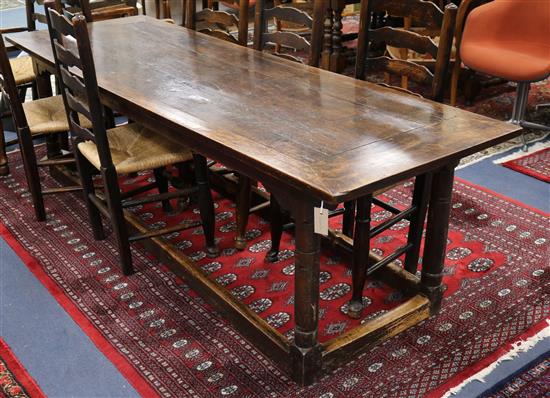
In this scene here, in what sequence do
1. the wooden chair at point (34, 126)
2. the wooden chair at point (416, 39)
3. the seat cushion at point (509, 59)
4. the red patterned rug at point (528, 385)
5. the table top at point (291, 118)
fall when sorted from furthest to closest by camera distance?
1. the seat cushion at point (509, 59)
2. the wooden chair at point (34, 126)
3. the wooden chair at point (416, 39)
4. the red patterned rug at point (528, 385)
5. the table top at point (291, 118)

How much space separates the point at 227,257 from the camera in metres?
2.80

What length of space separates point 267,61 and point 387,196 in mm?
1044

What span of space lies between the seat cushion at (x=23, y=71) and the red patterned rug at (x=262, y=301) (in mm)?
792

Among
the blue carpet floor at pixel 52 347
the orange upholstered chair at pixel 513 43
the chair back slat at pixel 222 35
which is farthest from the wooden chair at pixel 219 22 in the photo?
the orange upholstered chair at pixel 513 43

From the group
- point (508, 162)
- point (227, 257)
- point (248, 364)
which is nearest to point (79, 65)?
point (227, 257)

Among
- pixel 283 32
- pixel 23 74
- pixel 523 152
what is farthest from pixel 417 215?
pixel 23 74

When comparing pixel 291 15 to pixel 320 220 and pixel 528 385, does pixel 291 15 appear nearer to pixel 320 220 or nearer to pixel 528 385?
pixel 320 220

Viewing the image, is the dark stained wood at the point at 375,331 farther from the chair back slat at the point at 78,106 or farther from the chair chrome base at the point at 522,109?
the chair chrome base at the point at 522,109

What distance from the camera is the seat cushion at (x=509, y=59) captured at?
3.80 meters

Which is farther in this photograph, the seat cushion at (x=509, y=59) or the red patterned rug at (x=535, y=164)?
the seat cushion at (x=509, y=59)

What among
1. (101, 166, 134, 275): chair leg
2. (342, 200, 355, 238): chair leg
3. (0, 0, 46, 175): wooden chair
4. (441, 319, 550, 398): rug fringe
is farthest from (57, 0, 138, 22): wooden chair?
(441, 319, 550, 398): rug fringe

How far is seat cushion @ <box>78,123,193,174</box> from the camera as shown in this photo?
2557 millimetres

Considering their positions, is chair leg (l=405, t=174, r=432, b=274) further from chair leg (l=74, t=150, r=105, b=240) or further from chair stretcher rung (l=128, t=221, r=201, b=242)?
chair leg (l=74, t=150, r=105, b=240)

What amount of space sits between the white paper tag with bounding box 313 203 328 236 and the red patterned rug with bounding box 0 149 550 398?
0.58m
